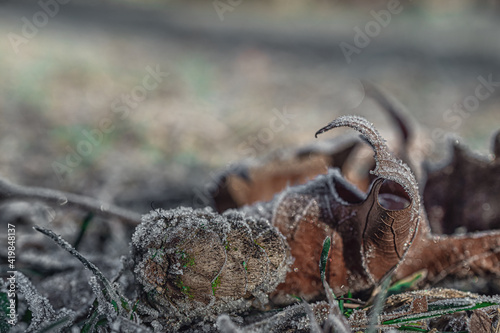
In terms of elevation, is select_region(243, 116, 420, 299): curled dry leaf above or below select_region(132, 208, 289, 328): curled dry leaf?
below

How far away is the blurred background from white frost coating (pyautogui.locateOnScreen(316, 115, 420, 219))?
862mm

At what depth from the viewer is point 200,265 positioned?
0.72m

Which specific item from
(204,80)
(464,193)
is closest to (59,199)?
(464,193)

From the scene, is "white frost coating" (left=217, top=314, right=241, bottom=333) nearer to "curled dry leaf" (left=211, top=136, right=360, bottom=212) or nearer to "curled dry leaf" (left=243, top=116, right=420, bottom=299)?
"curled dry leaf" (left=243, top=116, right=420, bottom=299)

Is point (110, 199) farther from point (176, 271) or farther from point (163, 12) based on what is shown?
point (163, 12)

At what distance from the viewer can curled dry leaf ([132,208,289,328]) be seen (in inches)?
28.3

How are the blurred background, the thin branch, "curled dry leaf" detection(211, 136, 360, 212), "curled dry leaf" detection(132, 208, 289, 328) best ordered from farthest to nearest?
the blurred background < "curled dry leaf" detection(211, 136, 360, 212) < the thin branch < "curled dry leaf" detection(132, 208, 289, 328)

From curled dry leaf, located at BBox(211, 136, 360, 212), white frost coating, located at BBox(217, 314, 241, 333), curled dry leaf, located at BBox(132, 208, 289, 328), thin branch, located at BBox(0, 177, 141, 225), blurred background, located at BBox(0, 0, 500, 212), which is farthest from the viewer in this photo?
blurred background, located at BBox(0, 0, 500, 212)

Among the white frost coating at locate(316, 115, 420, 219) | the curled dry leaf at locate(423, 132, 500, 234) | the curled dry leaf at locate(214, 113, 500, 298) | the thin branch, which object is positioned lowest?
the curled dry leaf at locate(423, 132, 500, 234)

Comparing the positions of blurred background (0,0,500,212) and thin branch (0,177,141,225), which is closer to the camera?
thin branch (0,177,141,225)

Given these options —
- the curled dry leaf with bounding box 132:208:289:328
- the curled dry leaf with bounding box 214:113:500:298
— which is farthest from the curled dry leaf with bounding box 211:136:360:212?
the curled dry leaf with bounding box 132:208:289:328

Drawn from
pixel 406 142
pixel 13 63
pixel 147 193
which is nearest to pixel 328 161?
pixel 406 142

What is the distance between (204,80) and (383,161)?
2783mm

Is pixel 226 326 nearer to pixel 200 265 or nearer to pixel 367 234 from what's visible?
pixel 200 265
